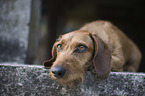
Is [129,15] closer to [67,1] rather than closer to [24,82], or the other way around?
[67,1]

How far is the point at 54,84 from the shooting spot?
5.25 feet

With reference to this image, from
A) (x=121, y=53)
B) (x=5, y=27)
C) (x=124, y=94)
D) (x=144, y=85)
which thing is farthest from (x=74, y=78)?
(x=5, y=27)

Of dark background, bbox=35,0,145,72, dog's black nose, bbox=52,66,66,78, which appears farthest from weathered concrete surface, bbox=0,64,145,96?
dark background, bbox=35,0,145,72

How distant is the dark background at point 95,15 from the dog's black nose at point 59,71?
5627mm

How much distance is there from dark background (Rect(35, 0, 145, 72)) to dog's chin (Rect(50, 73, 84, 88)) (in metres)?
5.61

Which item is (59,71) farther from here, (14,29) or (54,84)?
(14,29)

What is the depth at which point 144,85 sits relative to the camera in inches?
61.4

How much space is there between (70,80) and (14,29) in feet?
7.04

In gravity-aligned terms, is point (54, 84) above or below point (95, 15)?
above

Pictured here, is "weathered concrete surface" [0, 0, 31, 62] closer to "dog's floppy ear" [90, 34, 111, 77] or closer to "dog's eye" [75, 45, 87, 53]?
"dog's eye" [75, 45, 87, 53]

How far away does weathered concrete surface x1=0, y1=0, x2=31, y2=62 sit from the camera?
10.0 ft

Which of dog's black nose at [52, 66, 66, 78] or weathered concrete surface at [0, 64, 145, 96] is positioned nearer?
dog's black nose at [52, 66, 66, 78]

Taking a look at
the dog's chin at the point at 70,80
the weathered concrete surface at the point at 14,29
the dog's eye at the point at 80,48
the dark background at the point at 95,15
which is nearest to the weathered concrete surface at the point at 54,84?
the dog's chin at the point at 70,80

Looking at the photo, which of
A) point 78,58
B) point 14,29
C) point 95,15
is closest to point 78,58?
point 78,58
